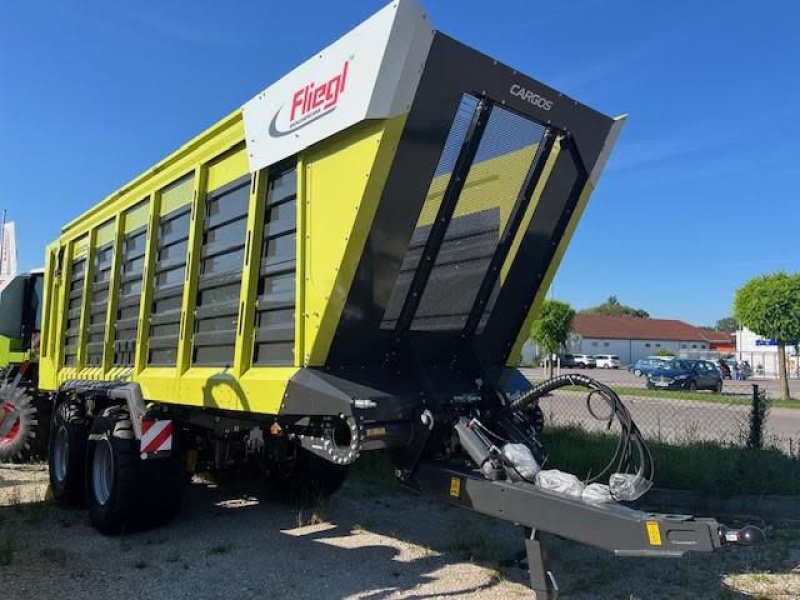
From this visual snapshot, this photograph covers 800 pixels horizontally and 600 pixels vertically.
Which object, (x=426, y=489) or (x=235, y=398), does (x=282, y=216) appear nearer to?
(x=235, y=398)

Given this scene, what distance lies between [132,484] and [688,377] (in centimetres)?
2705

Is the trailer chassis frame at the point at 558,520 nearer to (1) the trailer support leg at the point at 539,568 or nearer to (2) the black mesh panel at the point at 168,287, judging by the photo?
(1) the trailer support leg at the point at 539,568

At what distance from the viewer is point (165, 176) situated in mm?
5887

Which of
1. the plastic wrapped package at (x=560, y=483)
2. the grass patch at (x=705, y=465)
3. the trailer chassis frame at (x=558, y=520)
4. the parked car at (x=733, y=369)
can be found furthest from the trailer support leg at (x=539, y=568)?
the parked car at (x=733, y=369)

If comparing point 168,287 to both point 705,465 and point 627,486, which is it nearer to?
point 627,486

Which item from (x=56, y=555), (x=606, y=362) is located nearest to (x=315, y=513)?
(x=56, y=555)

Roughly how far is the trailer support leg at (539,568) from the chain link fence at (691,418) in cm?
75

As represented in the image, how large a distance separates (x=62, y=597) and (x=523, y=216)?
155 inches

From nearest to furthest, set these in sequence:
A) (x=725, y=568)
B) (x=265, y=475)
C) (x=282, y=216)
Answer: (x=282, y=216) → (x=725, y=568) → (x=265, y=475)

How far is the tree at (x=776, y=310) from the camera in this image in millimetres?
24094

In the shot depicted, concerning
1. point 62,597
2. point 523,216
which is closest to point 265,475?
point 62,597

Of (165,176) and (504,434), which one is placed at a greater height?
(165,176)

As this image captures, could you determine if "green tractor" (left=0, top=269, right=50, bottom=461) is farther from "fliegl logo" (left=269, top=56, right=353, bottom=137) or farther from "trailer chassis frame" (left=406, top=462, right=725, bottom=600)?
"trailer chassis frame" (left=406, top=462, right=725, bottom=600)

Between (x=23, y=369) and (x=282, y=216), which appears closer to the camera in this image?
(x=282, y=216)
